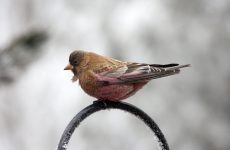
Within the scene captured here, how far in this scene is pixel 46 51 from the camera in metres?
6.22

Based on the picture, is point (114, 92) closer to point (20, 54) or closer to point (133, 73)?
point (133, 73)

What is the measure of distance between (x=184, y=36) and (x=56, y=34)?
1.36m

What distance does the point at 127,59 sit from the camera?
5.76m

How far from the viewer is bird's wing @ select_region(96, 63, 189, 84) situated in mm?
2426

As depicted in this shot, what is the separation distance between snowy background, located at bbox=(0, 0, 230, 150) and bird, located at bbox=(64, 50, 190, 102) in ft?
9.40

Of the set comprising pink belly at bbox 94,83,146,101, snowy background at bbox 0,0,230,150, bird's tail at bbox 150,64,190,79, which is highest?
snowy background at bbox 0,0,230,150

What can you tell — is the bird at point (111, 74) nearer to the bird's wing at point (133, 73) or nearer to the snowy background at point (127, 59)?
the bird's wing at point (133, 73)

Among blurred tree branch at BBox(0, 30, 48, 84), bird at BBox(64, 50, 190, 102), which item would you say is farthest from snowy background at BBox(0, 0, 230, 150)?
bird at BBox(64, 50, 190, 102)

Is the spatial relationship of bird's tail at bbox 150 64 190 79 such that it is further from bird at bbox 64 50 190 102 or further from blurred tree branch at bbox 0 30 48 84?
blurred tree branch at bbox 0 30 48 84

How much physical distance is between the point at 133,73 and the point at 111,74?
0.32 ft

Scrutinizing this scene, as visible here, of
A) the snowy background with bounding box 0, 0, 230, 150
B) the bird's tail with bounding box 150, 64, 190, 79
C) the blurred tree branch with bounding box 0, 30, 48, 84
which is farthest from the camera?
the blurred tree branch with bounding box 0, 30, 48, 84

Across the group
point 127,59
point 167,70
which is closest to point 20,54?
point 127,59

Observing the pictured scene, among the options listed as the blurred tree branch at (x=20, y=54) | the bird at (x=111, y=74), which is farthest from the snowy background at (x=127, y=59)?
the bird at (x=111, y=74)

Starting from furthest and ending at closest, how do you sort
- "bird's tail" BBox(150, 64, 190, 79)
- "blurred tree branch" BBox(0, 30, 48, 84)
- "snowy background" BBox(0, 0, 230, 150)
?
"blurred tree branch" BBox(0, 30, 48, 84) < "snowy background" BBox(0, 0, 230, 150) < "bird's tail" BBox(150, 64, 190, 79)
